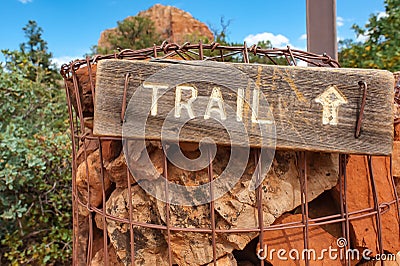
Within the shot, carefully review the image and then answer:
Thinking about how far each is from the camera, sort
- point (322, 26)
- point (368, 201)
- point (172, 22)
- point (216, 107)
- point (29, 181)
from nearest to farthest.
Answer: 1. point (216, 107)
2. point (368, 201)
3. point (322, 26)
4. point (29, 181)
5. point (172, 22)

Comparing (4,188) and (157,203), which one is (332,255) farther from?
(4,188)

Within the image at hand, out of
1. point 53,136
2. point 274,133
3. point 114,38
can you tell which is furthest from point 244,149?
point 114,38

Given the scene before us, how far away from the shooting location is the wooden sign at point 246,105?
0.71 meters

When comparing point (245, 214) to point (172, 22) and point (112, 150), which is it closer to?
point (112, 150)

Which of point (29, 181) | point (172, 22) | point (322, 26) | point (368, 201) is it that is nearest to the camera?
point (368, 201)

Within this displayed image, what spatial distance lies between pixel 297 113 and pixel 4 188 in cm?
165

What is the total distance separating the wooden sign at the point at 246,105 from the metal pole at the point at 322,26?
1.48ft

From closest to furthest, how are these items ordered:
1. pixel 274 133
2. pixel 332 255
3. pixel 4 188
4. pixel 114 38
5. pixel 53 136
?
pixel 274 133, pixel 332 255, pixel 4 188, pixel 53 136, pixel 114 38

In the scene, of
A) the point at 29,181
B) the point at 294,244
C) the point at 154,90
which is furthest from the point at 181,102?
the point at 29,181

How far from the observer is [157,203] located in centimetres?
77

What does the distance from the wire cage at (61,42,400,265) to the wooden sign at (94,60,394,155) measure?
53mm

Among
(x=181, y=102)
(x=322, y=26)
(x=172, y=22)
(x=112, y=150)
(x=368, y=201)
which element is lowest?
(x=368, y=201)

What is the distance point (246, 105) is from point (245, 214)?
0.77ft

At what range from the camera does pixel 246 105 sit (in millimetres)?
709
